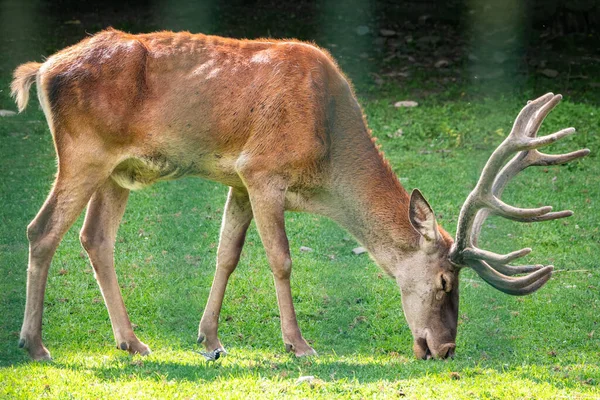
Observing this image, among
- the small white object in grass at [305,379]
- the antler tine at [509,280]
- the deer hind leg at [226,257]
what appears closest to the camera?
the small white object in grass at [305,379]

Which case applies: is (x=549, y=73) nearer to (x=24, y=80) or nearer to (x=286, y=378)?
(x=24, y=80)

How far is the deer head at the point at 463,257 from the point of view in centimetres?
602

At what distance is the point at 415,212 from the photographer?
6285mm

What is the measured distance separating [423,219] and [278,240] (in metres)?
0.99

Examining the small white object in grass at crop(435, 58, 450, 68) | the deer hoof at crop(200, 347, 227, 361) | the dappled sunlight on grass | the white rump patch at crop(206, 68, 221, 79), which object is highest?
the white rump patch at crop(206, 68, 221, 79)

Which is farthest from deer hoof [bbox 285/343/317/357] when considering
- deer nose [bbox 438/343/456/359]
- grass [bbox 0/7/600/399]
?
deer nose [bbox 438/343/456/359]

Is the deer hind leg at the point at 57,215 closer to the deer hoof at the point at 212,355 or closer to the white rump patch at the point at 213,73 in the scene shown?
the white rump patch at the point at 213,73

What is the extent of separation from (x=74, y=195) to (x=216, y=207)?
3.91m

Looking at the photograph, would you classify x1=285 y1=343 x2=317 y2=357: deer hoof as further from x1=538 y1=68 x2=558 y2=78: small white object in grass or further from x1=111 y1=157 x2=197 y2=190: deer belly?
x1=538 y1=68 x2=558 y2=78: small white object in grass

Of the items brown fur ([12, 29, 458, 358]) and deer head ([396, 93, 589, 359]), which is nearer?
deer head ([396, 93, 589, 359])

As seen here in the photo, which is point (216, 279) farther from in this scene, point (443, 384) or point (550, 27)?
point (550, 27)

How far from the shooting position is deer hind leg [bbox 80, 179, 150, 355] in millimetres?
6496

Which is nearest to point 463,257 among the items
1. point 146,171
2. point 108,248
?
point 146,171

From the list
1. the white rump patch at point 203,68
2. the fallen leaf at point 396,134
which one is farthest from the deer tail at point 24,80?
the fallen leaf at point 396,134
